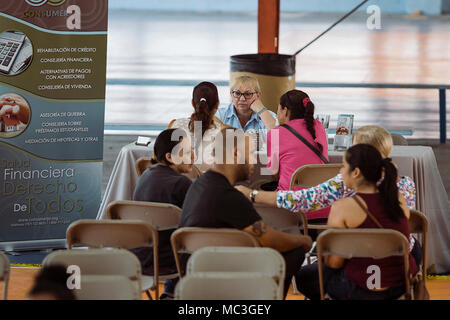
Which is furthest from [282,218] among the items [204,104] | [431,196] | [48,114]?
[48,114]

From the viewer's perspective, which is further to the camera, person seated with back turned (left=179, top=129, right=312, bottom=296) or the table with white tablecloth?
the table with white tablecloth

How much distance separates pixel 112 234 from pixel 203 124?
1.58 m

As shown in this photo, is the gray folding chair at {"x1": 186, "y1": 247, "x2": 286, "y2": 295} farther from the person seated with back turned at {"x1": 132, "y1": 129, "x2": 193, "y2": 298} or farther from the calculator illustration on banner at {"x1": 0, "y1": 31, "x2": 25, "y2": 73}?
the calculator illustration on banner at {"x1": 0, "y1": 31, "x2": 25, "y2": 73}

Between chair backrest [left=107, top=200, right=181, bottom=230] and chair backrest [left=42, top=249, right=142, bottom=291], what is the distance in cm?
73

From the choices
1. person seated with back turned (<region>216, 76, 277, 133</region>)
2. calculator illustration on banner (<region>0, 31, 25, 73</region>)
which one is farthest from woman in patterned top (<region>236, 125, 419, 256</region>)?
calculator illustration on banner (<region>0, 31, 25, 73</region>)

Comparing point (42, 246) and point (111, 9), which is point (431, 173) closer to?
point (42, 246)

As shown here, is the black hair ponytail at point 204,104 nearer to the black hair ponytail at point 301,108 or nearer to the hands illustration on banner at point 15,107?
the black hair ponytail at point 301,108

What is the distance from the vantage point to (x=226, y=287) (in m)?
2.29

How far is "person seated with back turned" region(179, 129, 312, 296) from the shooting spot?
297 cm

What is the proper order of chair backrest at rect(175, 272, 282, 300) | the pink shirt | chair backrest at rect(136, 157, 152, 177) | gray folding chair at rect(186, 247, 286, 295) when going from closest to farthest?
chair backrest at rect(175, 272, 282, 300), gray folding chair at rect(186, 247, 286, 295), the pink shirt, chair backrest at rect(136, 157, 152, 177)

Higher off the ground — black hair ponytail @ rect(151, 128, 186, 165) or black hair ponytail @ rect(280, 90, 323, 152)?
black hair ponytail @ rect(280, 90, 323, 152)

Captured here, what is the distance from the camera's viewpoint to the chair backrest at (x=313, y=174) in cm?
414

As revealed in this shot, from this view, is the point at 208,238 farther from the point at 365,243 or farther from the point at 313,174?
the point at 313,174

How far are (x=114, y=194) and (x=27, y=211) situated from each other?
0.59 m
